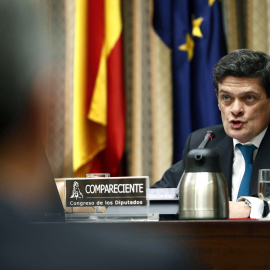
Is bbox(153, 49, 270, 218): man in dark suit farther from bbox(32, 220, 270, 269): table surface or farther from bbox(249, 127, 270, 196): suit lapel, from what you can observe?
bbox(32, 220, 270, 269): table surface

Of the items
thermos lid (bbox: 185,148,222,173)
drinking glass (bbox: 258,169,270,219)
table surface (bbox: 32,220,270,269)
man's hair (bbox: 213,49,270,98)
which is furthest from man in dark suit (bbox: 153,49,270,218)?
table surface (bbox: 32,220,270,269)

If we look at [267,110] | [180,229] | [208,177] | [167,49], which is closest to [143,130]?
[167,49]

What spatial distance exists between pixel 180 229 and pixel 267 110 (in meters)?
1.94

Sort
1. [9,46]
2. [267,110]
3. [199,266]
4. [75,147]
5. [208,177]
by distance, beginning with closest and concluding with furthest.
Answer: [9,46] < [199,266] < [208,177] < [267,110] < [75,147]

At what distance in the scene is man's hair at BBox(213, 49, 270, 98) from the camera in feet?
8.90

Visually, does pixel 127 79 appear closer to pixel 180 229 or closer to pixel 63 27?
pixel 63 27

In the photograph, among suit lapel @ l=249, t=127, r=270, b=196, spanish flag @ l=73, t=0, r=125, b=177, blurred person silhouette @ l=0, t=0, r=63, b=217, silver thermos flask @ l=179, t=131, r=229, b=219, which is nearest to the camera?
blurred person silhouette @ l=0, t=0, r=63, b=217

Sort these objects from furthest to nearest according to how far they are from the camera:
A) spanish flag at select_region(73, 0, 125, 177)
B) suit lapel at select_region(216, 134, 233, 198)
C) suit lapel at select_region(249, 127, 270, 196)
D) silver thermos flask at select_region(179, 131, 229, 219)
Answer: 1. spanish flag at select_region(73, 0, 125, 177)
2. suit lapel at select_region(216, 134, 233, 198)
3. suit lapel at select_region(249, 127, 270, 196)
4. silver thermos flask at select_region(179, 131, 229, 219)

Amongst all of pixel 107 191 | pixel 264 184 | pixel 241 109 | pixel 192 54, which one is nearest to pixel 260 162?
pixel 241 109

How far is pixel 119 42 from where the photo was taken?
13.2 feet

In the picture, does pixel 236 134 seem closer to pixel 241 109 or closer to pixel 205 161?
pixel 241 109

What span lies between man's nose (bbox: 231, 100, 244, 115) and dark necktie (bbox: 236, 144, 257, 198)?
18 cm

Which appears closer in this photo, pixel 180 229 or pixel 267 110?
pixel 180 229

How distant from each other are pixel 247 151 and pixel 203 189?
4.94ft
